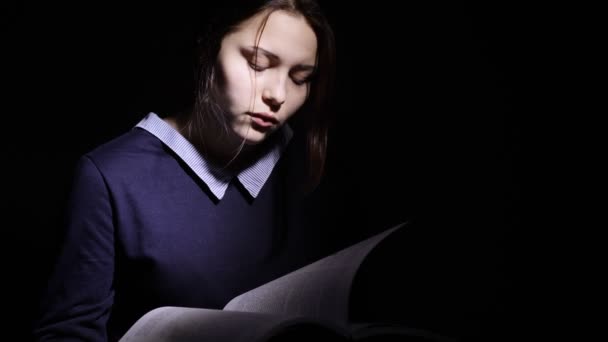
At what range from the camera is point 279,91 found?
0.73 meters

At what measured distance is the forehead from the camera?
0.71m

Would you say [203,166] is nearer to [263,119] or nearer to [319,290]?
[263,119]

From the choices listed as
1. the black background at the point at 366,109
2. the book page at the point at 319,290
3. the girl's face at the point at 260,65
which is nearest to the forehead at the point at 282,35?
the girl's face at the point at 260,65

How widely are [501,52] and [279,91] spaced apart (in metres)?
0.50

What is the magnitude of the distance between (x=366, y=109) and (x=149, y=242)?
0.52 metres

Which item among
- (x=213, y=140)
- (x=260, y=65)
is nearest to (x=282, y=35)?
(x=260, y=65)

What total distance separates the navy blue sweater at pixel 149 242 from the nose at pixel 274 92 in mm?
175

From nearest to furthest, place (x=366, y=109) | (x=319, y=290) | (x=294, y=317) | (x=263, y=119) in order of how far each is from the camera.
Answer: (x=294, y=317)
(x=319, y=290)
(x=263, y=119)
(x=366, y=109)

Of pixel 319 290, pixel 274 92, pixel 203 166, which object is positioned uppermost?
pixel 274 92

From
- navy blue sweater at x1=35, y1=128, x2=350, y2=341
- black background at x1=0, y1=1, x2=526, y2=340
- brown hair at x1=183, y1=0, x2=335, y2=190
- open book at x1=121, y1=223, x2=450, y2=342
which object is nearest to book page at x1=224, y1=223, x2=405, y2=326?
open book at x1=121, y1=223, x2=450, y2=342

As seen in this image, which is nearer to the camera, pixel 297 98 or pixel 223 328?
pixel 223 328

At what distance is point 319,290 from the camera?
2.14ft

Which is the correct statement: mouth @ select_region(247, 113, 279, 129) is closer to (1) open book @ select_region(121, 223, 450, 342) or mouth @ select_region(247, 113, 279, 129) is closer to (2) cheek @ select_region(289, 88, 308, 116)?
(2) cheek @ select_region(289, 88, 308, 116)

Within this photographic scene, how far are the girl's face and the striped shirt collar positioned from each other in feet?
0.30
